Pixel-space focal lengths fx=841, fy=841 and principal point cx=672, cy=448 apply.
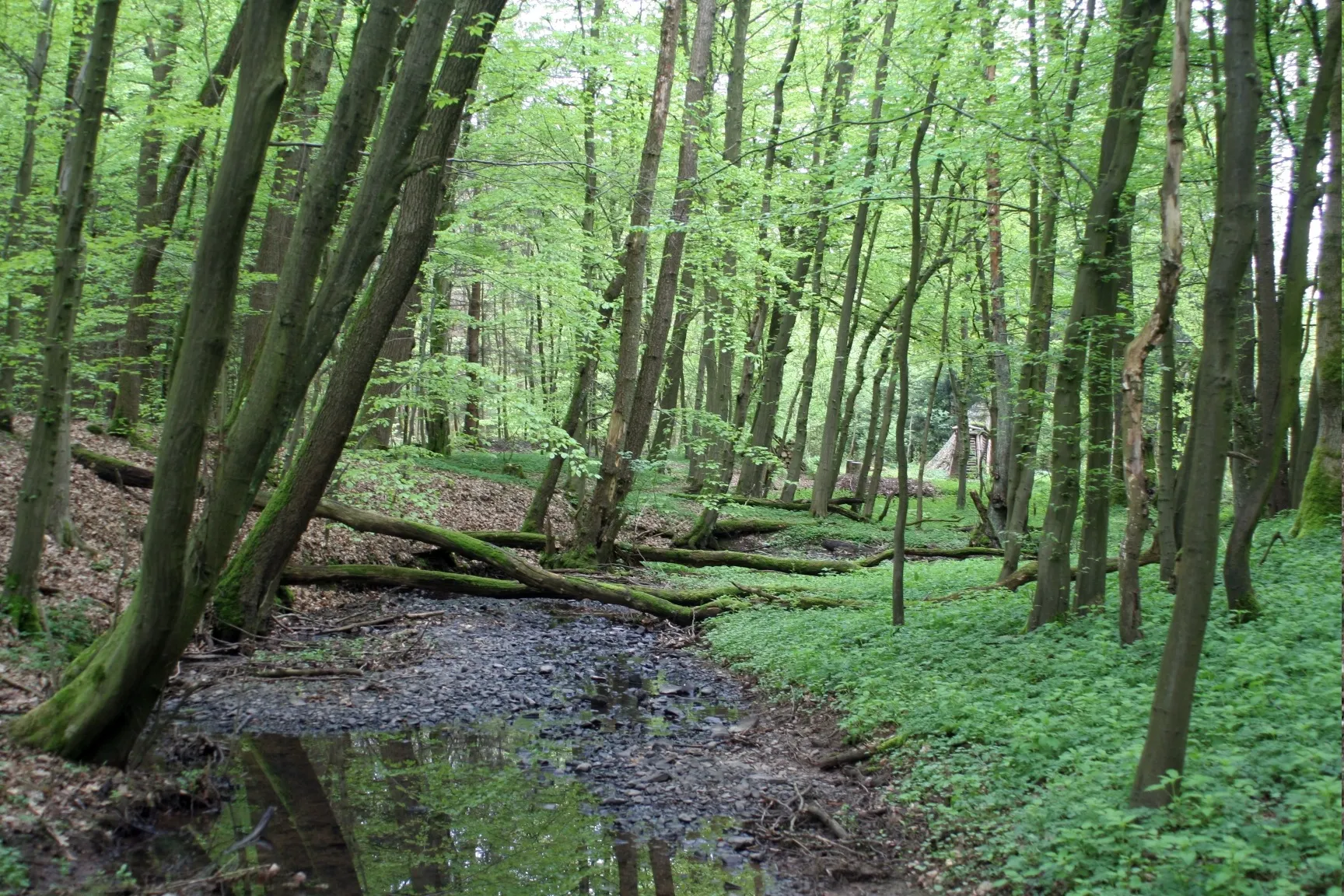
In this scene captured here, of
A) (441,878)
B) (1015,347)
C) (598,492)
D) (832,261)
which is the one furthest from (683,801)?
(832,261)

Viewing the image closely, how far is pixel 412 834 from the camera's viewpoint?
497 cm

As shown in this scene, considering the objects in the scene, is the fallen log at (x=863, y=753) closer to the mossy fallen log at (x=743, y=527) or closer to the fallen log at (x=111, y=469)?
the fallen log at (x=111, y=469)

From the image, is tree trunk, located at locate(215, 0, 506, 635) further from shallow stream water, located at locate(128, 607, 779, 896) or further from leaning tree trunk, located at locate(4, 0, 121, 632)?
leaning tree trunk, located at locate(4, 0, 121, 632)

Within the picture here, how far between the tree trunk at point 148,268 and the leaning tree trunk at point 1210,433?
13191mm

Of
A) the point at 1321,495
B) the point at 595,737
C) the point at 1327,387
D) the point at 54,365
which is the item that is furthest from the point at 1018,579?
the point at 54,365

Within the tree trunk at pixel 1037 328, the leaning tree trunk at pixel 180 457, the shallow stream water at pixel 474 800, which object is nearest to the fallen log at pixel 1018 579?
the tree trunk at pixel 1037 328

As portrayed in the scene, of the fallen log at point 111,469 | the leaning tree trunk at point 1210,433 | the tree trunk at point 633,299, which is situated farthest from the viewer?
the tree trunk at point 633,299

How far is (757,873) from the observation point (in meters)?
4.78

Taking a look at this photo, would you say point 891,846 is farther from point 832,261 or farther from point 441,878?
point 832,261

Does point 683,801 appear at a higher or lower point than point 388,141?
lower

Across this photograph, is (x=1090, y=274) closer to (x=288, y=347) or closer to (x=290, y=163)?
(x=288, y=347)

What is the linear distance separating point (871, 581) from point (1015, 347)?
18.1ft

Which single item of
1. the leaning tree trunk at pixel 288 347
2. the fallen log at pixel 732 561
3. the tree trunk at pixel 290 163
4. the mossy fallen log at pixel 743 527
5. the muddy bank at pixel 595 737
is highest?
the tree trunk at pixel 290 163

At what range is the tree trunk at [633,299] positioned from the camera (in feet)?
41.3
